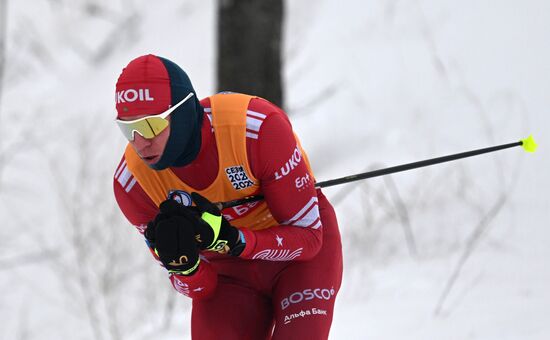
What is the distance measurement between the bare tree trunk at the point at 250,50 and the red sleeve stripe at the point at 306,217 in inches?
81.4

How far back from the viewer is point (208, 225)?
2205mm

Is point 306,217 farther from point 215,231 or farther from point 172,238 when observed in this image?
point 172,238

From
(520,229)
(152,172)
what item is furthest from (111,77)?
(152,172)

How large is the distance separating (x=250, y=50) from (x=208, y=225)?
245cm

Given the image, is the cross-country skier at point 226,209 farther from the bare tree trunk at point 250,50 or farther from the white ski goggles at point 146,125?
the bare tree trunk at point 250,50

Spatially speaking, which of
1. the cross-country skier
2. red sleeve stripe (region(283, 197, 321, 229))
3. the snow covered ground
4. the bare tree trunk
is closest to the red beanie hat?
the cross-country skier

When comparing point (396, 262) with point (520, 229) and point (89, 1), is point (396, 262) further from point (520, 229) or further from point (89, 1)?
point (89, 1)

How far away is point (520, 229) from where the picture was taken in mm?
4406

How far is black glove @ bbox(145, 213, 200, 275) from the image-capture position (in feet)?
6.99

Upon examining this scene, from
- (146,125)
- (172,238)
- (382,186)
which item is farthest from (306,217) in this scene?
(382,186)

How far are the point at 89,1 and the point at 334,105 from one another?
9055 millimetres

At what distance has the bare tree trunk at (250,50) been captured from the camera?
4.46 m

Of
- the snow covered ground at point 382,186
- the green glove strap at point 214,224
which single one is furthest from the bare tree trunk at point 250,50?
the green glove strap at point 214,224

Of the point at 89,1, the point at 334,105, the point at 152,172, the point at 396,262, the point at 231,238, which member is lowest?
the point at 396,262
